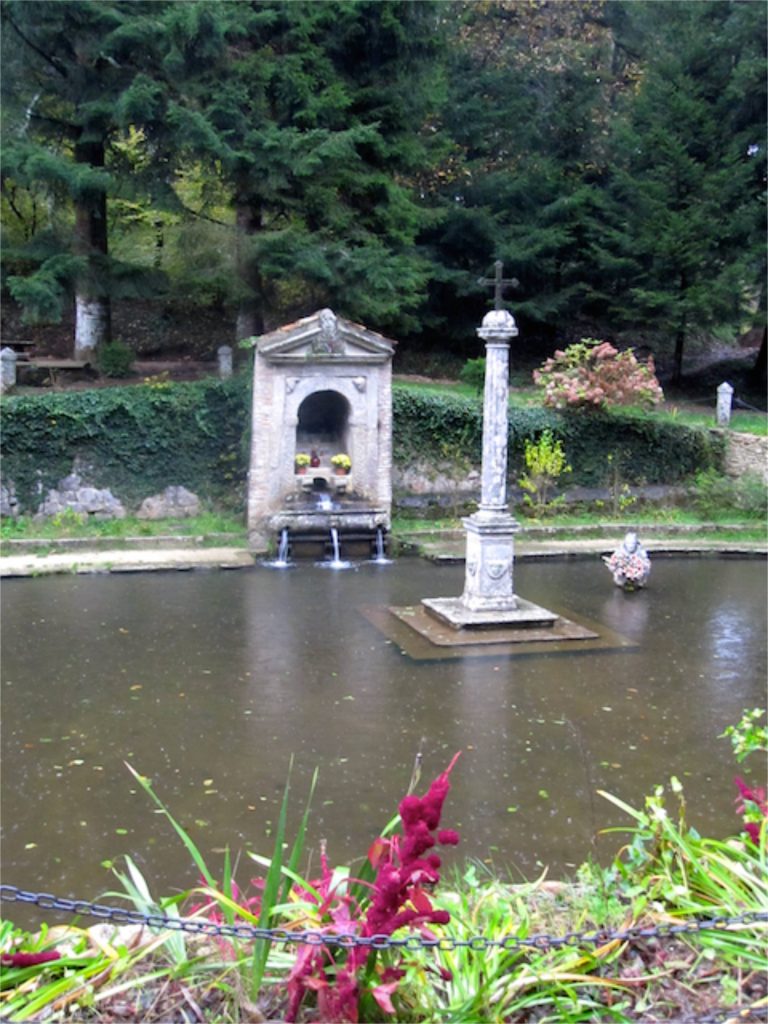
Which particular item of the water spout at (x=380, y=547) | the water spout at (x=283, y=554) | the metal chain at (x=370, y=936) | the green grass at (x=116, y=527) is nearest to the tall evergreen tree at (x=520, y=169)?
the water spout at (x=380, y=547)

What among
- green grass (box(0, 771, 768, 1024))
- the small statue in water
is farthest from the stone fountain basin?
green grass (box(0, 771, 768, 1024))

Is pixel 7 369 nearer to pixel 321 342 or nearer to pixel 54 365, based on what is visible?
pixel 54 365

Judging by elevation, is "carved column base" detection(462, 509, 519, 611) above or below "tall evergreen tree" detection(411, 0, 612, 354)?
below

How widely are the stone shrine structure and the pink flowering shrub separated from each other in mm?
3810

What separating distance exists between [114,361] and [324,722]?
43.3 feet

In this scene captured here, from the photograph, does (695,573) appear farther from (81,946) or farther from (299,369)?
(81,946)

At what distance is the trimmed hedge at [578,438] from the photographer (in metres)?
17.1

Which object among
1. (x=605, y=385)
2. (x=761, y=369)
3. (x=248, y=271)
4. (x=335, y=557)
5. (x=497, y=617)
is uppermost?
(x=248, y=271)

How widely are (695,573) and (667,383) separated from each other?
1273 cm

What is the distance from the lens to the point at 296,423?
15.7 metres

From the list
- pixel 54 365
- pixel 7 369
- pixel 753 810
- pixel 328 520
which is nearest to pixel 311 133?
pixel 54 365

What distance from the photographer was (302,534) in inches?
585

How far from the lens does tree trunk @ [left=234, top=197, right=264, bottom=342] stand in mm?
18875

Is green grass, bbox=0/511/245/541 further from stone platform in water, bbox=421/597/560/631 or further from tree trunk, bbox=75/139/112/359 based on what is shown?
stone platform in water, bbox=421/597/560/631
